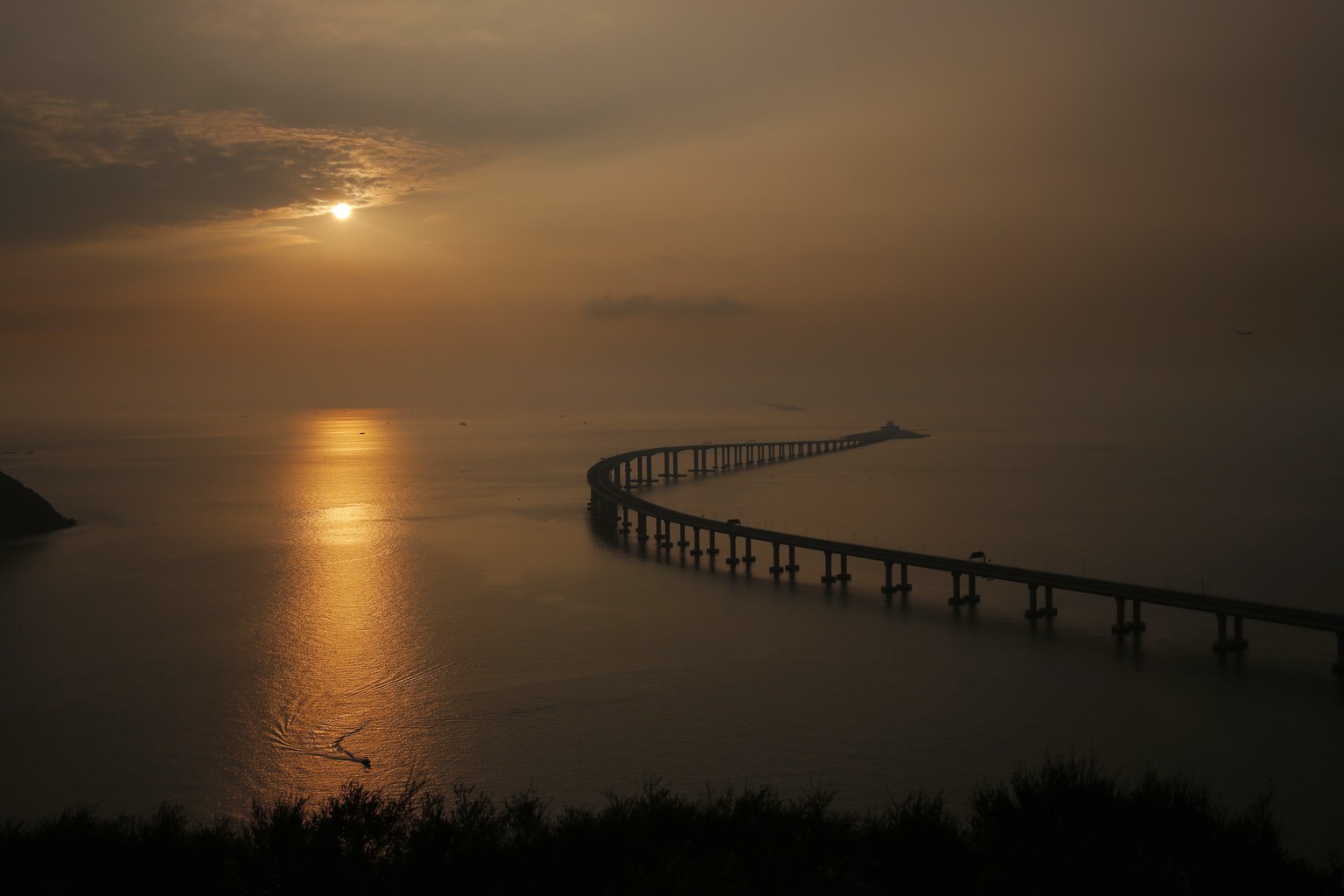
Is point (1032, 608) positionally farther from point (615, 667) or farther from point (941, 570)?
point (615, 667)

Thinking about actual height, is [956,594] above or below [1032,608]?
below

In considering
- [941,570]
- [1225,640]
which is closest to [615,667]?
[1225,640]

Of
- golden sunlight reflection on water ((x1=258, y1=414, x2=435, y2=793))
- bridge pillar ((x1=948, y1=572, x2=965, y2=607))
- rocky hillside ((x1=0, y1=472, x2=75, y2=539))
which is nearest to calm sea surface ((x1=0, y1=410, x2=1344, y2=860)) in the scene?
golden sunlight reflection on water ((x1=258, y1=414, x2=435, y2=793))

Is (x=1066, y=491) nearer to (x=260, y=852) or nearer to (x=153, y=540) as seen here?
(x=153, y=540)

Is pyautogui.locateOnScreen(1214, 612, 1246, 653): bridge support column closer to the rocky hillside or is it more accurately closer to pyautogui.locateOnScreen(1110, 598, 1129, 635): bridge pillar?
pyautogui.locateOnScreen(1110, 598, 1129, 635): bridge pillar

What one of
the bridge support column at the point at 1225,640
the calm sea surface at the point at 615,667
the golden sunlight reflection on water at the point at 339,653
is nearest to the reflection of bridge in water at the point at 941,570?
the bridge support column at the point at 1225,640

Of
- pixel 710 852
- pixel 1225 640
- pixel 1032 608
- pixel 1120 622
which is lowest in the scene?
pixel 1032 608
